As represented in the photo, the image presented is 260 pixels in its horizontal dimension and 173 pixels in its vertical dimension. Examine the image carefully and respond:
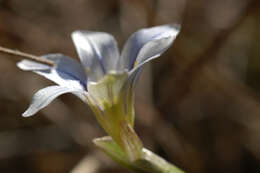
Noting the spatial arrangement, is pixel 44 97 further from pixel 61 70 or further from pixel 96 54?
pixel 96 54

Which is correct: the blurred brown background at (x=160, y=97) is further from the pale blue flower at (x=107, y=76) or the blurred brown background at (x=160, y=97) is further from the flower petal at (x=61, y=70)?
the flower petal at (x=61, y=70)

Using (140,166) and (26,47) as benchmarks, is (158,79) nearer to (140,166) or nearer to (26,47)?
(26,47)

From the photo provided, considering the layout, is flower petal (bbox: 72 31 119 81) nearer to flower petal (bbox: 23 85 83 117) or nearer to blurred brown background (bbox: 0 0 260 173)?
flower petal (bbox: 23 85 83 117)

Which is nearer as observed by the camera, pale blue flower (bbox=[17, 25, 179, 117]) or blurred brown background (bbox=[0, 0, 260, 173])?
pale blue flower (bbox=[17, 25, 179, 117])

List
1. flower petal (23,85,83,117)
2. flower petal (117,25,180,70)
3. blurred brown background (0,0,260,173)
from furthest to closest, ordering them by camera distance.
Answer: blurred brown background (0,0,260,173) → flower petal (117,25,180,70) → flower petal (23,85,83,117)

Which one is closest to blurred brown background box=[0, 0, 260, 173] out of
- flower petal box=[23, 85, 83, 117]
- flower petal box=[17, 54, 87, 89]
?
flower petal box=[17, 54, 87, 89]

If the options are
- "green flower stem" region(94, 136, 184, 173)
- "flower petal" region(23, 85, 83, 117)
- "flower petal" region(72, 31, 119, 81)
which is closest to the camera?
"flower petal" region(23, 85, 83, 117)

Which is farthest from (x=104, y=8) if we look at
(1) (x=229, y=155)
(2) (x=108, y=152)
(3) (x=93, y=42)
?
(2) (x=108, y=152)
